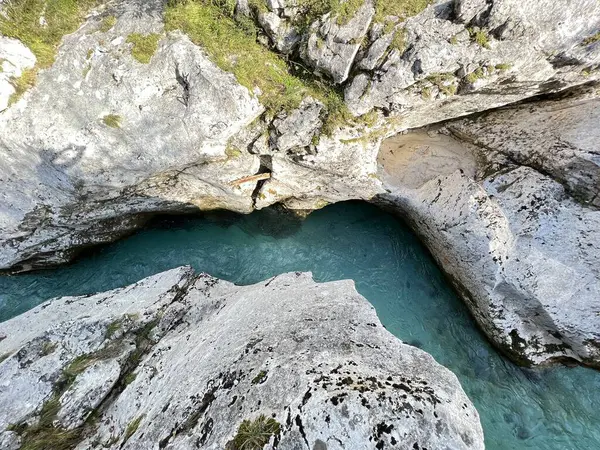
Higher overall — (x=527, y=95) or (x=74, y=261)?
(x=527, y=95)

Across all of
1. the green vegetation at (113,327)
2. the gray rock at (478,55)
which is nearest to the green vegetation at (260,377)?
the green vegetation at (113,327)


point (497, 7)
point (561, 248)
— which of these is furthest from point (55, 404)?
point (561, 248)

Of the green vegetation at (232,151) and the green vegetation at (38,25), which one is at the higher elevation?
the green vegetation at (38,25)

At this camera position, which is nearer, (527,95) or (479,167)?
(527,95)

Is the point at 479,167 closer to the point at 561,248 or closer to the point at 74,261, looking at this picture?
the point at 561,248

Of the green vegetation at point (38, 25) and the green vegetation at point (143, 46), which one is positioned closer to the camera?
the green vegetation at point (38, 25)

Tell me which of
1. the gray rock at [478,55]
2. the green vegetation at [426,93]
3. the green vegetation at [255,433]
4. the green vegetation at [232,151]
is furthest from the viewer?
the green vegetation at [232,151]

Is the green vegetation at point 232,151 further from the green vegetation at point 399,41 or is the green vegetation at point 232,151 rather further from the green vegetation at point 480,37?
the green vegetation at point 480,37
